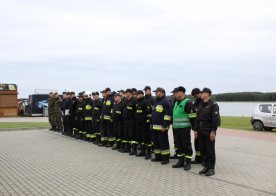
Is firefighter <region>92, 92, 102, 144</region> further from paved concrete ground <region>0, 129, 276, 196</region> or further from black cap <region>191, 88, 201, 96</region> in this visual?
black cap <region>191, 88, 201, 96</region>

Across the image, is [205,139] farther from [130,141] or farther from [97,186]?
[130,141]

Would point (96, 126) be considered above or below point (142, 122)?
below

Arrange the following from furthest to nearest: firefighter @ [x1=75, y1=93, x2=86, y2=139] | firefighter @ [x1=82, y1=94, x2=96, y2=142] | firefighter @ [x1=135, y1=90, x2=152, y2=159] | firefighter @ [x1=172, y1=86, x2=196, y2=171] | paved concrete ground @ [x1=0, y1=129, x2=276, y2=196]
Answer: firefighter @ [x1=75, y1=93, x2=86, y2=139], firefighter @ [x1=82, y1=94, x2=96, y2=142], firefighter @ [x1=135, y1=90, x2=152, y2=159], firefighter @ [x1=172, y1=86, x2=196, y2=171], paved concrete ground @ [x1=0, y1=129, x2=276, y2=196]

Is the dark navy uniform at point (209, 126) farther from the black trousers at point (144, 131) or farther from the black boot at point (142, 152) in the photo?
the black boot at point (142, 152)

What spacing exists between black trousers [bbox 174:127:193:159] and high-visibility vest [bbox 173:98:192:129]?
0.11m

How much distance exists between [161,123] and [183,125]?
36.7 inches

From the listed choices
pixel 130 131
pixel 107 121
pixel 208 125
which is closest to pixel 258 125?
pixel 107 121

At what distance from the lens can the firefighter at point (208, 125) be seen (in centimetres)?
889

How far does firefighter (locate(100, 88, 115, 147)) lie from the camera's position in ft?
45.6

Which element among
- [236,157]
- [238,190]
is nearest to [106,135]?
[236,157]

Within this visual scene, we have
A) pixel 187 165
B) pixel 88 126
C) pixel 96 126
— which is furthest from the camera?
pixel 88 126

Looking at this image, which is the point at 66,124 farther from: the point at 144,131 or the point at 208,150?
the point at 208,150

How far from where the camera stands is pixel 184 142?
32.2 ft

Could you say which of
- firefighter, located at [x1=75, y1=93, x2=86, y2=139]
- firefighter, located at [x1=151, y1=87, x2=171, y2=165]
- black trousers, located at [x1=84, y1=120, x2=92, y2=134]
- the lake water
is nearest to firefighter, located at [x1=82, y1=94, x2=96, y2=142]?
black trousers, located at [x1=84, y1=120, x2=92, y2=134]
